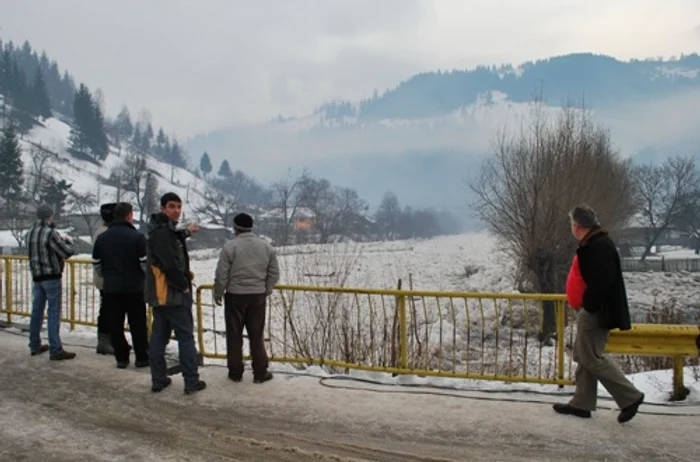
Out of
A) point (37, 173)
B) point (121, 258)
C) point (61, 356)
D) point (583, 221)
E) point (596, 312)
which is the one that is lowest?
point (61, 356)

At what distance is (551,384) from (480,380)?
2.66ft

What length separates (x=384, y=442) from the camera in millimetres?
4461

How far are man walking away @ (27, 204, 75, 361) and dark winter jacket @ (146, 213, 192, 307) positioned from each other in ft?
6.08

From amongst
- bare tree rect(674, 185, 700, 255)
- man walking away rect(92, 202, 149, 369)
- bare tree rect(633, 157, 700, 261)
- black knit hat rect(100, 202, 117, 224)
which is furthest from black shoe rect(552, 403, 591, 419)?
bare tree rect(674, 185, 700, 255)

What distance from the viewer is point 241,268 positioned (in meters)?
5.76

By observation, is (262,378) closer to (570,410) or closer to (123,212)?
(123,212)

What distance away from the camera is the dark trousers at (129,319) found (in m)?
6.20

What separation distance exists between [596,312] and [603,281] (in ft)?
1.11

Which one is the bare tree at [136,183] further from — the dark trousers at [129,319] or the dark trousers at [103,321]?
the dark trousers at [129,319]

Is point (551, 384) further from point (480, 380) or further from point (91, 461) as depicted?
point (91, 461)

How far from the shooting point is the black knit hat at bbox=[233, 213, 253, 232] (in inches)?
231

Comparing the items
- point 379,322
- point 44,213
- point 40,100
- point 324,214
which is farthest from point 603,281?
point 40,100

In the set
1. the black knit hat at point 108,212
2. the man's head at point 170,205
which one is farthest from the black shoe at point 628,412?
the black knit hat at point 108,212

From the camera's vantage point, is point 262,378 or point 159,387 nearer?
point 159,387
